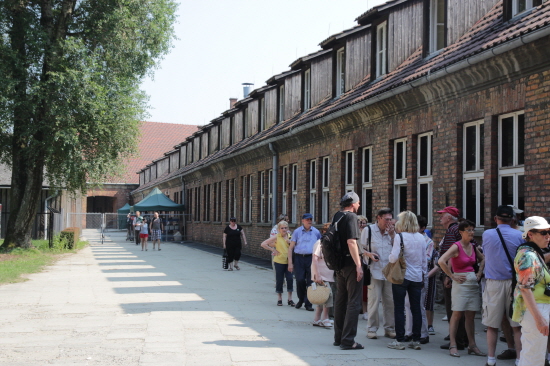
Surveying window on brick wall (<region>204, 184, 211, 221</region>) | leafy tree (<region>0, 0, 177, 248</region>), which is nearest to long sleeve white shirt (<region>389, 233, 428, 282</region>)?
leafy tree (<region>0, 0, 177, 248</region>)

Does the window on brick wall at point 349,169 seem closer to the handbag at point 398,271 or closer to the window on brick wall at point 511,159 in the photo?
the window on brick wall at point 511,159

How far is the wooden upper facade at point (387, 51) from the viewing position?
11.9 metres

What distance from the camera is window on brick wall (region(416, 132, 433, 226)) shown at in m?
13.6

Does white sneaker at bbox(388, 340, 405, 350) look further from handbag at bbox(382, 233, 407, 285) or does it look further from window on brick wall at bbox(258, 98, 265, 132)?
window on brick wall at bbox(258, 98, 265, 132)

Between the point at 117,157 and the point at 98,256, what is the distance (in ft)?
13.5

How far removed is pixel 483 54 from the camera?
35.0 ft

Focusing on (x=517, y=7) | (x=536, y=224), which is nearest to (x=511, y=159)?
(x=517, y=7)

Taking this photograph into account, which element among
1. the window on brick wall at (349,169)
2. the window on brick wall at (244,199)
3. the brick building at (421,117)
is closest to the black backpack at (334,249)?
the brick building at (421,117)

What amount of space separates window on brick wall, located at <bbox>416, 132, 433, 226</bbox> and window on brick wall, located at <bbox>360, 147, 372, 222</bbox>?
101 inches

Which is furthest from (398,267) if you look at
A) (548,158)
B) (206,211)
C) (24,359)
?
(206,211)

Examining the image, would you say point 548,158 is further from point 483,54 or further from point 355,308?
point 355,308

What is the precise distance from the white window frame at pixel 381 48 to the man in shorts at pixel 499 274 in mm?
10273

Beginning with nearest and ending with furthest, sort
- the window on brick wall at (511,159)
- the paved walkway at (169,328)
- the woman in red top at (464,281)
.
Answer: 1. the paved walkway at (169,328)
2. the woman in red top at (464,281)
3. the window on brick wall at (511,159)

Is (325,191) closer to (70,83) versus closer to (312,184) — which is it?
(312,184)
